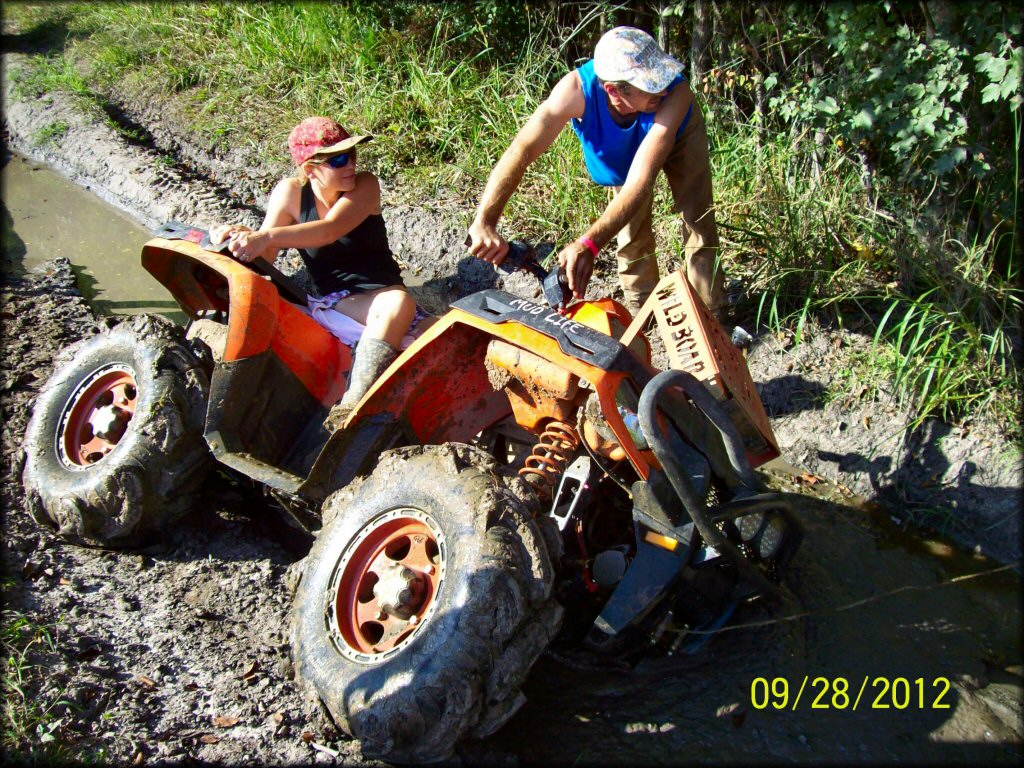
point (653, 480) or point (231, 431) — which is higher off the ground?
point (653, 480)

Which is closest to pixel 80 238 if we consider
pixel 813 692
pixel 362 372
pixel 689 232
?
pixel 362 372

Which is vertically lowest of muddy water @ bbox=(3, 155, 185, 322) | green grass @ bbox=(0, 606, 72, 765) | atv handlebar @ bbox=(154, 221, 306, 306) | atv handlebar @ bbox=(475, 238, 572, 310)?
green grass @ bbox=(0, 606, 72, 765)

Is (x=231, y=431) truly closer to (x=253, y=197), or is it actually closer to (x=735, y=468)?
(x=735, y=468)

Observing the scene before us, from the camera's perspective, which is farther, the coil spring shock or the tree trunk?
the tree trunk

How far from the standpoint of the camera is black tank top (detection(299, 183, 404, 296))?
4.35 meters

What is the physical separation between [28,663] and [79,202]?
476 cm

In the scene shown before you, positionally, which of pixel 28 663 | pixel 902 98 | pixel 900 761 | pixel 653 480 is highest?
pixel 902 98

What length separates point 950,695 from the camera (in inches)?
127

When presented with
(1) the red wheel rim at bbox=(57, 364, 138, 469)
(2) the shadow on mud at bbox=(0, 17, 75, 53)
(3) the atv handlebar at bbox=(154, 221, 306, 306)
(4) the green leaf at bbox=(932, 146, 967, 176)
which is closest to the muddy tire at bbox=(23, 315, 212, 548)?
(1) the red wheel rim at bbox=(57, 364, 138, 469)

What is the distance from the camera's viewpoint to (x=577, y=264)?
3.38 m

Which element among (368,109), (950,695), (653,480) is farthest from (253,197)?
(950,695)

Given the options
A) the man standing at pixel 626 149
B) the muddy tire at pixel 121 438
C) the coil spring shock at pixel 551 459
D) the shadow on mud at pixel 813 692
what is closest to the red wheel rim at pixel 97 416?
the muddy tire at pixel 121 438

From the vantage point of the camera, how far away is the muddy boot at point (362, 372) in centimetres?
375

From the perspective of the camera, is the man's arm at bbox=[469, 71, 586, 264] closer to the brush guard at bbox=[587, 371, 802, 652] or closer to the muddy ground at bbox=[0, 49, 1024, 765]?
the brush guard at bbox=[587, 371, 802, 652]
